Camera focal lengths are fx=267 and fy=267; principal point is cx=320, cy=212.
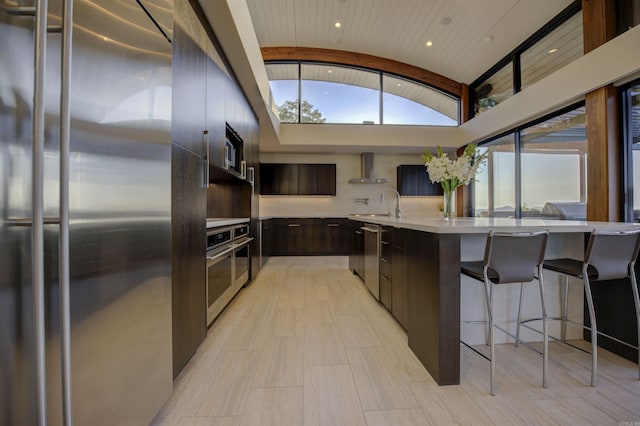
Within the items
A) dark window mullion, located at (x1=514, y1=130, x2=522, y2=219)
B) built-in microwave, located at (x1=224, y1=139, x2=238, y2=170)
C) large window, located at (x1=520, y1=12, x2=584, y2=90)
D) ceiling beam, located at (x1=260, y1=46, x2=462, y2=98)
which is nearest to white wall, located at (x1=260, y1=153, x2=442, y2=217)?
ceiling beam, located at (x1=260, y1=46, x2=462, y2=98)

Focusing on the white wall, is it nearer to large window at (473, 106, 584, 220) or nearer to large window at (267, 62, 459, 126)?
large window at (267, 62, 459, 126)

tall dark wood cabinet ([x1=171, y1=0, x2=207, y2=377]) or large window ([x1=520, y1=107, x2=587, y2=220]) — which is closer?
tall dark wood cabinet ([x1=171, y1=0, x2=207, y2=377])

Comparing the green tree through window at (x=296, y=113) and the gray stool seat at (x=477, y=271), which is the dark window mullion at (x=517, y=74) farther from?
the gray stool seat at (x=477, y=271)

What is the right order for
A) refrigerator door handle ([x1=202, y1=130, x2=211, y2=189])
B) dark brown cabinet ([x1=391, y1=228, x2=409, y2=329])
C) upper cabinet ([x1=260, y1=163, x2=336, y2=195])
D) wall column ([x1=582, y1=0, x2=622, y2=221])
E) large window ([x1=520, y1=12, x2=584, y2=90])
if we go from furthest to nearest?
upper cabinet ([x1=260, y1=163, x2=336, y2=195]) → large window ([x1=520, y1=12, x2=584, y2=90]) → wall column ([x1=582, y1=0, x2=622, y2=221]) → dark brown cabinet ([x1=391, y1=228, x2=409, y2=329]) → refrigerator door handle ([x1=202, y1=130, x2=211, y2=189])

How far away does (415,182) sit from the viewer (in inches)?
259

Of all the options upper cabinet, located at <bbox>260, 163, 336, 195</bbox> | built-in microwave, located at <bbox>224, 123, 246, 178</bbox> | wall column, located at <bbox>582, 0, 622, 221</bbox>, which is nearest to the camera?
built-in microwave, located at <bbox>224, 123, 246, 178</bbox>

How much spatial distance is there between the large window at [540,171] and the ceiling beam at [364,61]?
1.79 m

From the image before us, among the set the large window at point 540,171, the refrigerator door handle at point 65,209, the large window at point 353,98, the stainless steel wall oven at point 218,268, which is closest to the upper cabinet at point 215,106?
the stainless steel wall oven at point 218,268

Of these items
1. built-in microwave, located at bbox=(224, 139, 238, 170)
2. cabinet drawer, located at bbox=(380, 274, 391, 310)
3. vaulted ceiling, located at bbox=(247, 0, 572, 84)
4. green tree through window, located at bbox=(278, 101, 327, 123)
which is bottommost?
cabinet drawer, located at bbox=(380, 274, 391, 310)

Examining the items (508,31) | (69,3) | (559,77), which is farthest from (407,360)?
(508,31)

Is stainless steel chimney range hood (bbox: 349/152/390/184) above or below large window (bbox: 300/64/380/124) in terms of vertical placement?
below

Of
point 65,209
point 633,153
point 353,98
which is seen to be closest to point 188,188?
point 65,209

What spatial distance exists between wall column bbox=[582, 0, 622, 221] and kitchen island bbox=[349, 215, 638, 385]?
154 cm

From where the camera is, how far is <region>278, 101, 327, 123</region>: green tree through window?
6133mm
